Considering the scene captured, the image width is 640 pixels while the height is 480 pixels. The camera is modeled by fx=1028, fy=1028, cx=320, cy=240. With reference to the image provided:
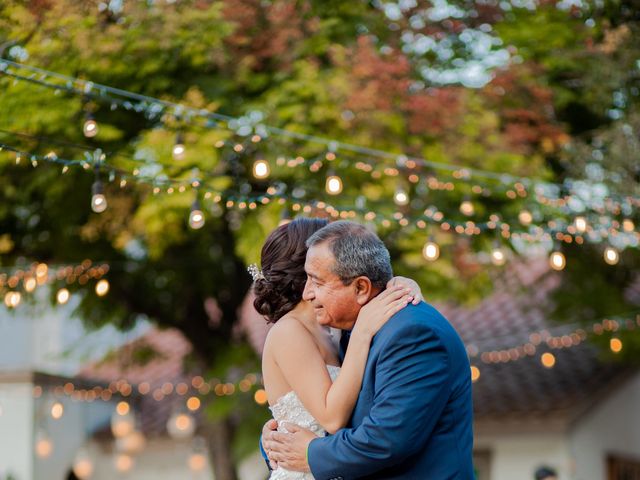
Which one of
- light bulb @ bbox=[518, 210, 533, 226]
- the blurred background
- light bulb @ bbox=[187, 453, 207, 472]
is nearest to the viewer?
the blurred background

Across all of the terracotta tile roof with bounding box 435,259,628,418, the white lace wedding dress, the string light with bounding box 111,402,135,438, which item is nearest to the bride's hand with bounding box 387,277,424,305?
the white lace wedding dress

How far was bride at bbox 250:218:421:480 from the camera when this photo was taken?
10.2 ft

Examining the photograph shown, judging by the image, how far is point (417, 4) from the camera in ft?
39.3

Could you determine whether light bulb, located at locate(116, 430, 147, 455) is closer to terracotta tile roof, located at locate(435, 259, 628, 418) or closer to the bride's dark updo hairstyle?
terracotta tile roof, located at locate(435, 259, 628, 418)

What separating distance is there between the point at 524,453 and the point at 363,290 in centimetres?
1292

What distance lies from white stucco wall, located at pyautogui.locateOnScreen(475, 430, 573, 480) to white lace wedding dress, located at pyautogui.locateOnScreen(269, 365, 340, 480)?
12356 millimetres

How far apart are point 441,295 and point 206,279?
12.0 feet

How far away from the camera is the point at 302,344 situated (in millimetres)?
3412

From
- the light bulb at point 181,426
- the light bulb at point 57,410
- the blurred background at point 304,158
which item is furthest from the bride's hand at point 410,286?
the light bulb at point 57,410

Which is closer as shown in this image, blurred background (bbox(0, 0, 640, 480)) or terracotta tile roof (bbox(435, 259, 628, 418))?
blurred background (bbox(0, 0, 640, 480))

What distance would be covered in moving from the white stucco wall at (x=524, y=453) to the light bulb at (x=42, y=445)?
654 centimetres

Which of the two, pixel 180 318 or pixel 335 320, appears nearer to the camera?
pixel 335 320

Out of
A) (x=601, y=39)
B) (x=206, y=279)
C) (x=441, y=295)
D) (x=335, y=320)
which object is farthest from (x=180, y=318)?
(x=335, y=320)

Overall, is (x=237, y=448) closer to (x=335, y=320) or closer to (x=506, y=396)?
(x=506, y=396)
